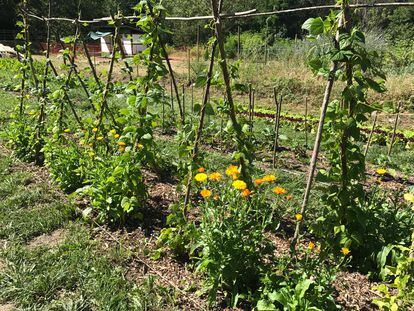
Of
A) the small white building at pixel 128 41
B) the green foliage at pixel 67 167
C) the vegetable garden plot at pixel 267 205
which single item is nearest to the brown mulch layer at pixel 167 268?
the vegetable garden plot at pixel 267 205

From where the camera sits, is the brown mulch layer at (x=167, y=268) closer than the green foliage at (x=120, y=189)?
Yes

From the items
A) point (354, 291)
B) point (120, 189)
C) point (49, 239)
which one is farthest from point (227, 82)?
point (49, 239)

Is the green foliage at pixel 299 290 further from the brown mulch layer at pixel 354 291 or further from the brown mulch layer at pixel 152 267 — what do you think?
the brown mulch layer at pixel 152 267

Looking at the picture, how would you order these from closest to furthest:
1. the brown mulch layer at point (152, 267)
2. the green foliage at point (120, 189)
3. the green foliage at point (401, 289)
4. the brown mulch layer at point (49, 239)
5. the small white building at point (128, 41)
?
the green foliage at point (401, 289), the brown mulch layer at point (152, 267), the brown mulch layer at point (49, 239), the green foliage at point (120, 189), the small white building at point (128, 41)

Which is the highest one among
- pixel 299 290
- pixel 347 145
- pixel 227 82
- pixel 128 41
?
pixel 227 82

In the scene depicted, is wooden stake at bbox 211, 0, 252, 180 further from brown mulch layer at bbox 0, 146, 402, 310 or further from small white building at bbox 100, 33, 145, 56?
small white building at bbox 100, 33, 145, 56

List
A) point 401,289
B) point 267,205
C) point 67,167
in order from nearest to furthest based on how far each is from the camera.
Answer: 1. point 401,289
2. point 267,205
3. point 67,167

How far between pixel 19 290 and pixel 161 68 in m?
2.20

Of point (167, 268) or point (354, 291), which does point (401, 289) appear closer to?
point (354, 291)

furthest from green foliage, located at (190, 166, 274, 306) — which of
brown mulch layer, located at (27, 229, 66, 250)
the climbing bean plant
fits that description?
brown mulch layer, located at (27, 229, 66, 250)

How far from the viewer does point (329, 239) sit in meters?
2.85

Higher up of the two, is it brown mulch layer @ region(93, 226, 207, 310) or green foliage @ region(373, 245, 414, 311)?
green foliage @ region(373, 245, 414, 311)

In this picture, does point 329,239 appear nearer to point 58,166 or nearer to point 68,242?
point 68,242

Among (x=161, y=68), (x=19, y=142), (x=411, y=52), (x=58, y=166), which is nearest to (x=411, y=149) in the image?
(x=161, y=68)
